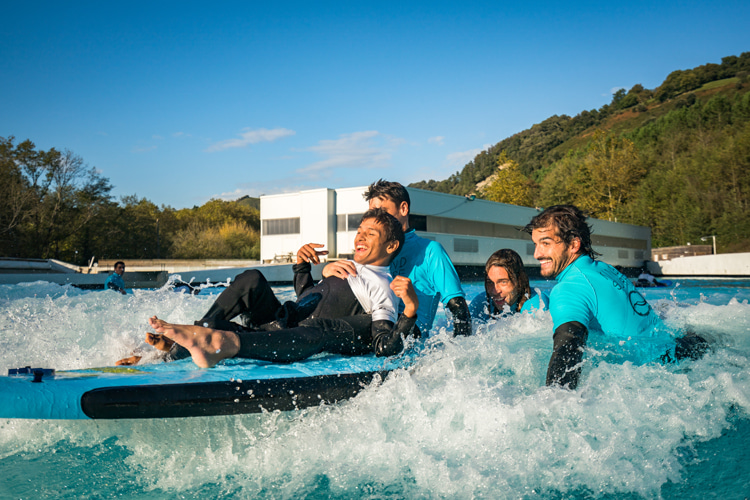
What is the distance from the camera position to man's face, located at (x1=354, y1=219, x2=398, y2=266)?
11.1ft

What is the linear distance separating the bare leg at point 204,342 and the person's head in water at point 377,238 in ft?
3.37

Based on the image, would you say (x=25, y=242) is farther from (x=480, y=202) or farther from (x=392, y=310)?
(x=392, y=310)

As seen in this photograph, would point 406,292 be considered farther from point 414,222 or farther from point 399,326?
point 414,222

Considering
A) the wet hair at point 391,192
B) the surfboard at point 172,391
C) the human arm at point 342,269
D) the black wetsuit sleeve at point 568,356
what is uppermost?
the wet hair at point 391,192

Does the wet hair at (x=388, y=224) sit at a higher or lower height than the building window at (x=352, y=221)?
lower

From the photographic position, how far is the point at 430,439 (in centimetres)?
248

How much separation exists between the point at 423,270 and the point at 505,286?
1.00 m

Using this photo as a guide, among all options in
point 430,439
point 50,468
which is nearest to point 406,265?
point 430,439

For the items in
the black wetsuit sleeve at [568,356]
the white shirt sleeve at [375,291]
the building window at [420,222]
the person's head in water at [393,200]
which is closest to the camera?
the black wetsuit sleeve at [568,356]

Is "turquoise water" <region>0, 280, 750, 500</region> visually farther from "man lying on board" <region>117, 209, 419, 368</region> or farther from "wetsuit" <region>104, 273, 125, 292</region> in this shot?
"wetsuit" <region>104, 273, 125, 292</region>

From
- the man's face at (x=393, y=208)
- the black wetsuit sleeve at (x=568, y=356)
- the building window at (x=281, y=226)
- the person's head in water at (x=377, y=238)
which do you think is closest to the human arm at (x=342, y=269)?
the person's head in water at (x=377, y=238)

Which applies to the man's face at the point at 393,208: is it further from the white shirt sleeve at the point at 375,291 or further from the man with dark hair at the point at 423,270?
the white shirt sleeve at the point at 375,291

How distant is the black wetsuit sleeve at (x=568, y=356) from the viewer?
8.01 feet

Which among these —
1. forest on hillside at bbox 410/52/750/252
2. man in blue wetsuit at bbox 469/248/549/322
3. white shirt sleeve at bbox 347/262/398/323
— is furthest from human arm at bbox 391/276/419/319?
forest on hillside at bbox 410/52/750/252
